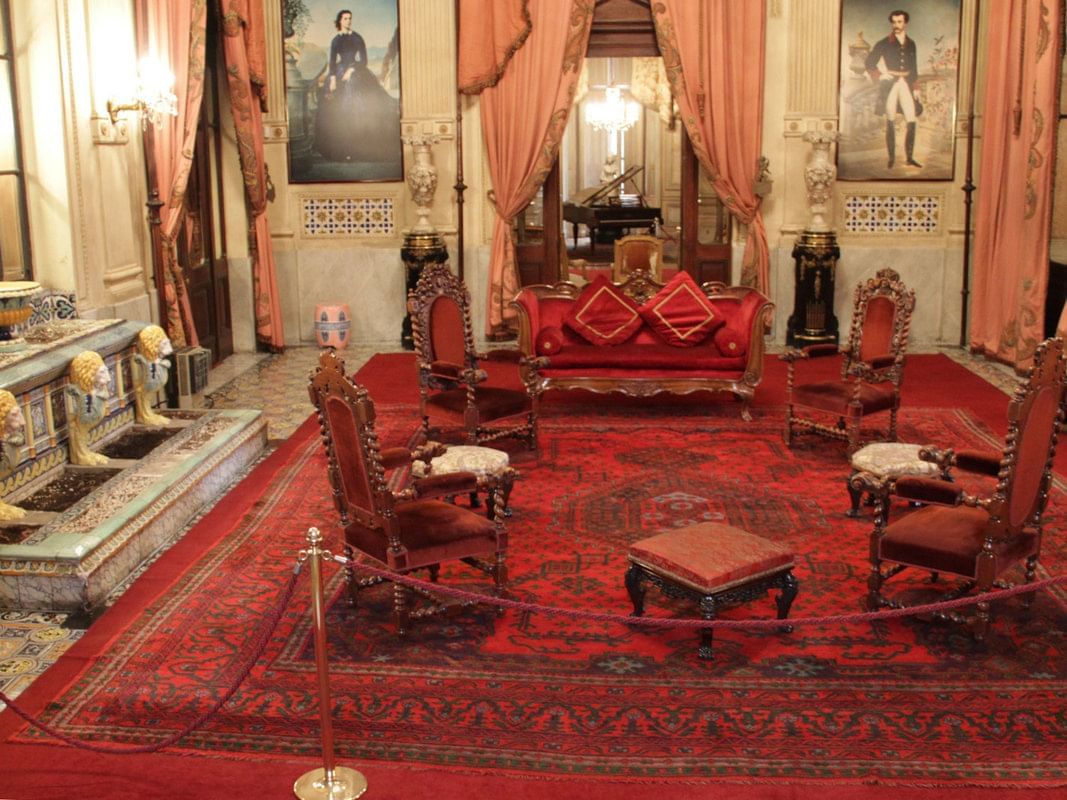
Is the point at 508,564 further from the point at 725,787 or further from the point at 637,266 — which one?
the point at 637,266

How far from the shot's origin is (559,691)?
4.51 m

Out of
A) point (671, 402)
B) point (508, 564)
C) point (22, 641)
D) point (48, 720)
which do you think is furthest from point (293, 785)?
point (671, 402)

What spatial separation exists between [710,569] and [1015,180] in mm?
6775

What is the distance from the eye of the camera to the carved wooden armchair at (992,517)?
4.79 m

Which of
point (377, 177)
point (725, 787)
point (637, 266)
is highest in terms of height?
point (377, 177)

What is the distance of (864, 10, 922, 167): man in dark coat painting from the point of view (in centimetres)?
1110

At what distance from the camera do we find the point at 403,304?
11797 millimetres

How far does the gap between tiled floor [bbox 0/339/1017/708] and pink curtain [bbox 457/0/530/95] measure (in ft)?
8.62

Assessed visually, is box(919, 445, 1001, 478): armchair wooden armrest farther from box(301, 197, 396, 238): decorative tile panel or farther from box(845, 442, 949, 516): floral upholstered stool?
box(301, 197, 396, 238): decorative tile panel

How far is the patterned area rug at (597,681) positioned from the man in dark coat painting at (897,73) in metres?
5.90

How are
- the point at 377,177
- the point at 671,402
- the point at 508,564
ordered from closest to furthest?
the point at 508,564
the point at 671,402
the point at 377,177

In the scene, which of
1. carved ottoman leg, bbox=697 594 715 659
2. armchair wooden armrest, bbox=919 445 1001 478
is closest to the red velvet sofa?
armchair wooden armrest, bbox=919 445 1001 478

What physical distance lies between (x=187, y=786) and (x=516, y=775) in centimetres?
102

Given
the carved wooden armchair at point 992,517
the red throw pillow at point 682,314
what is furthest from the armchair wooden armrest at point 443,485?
the red throw pillow at point 682,314
